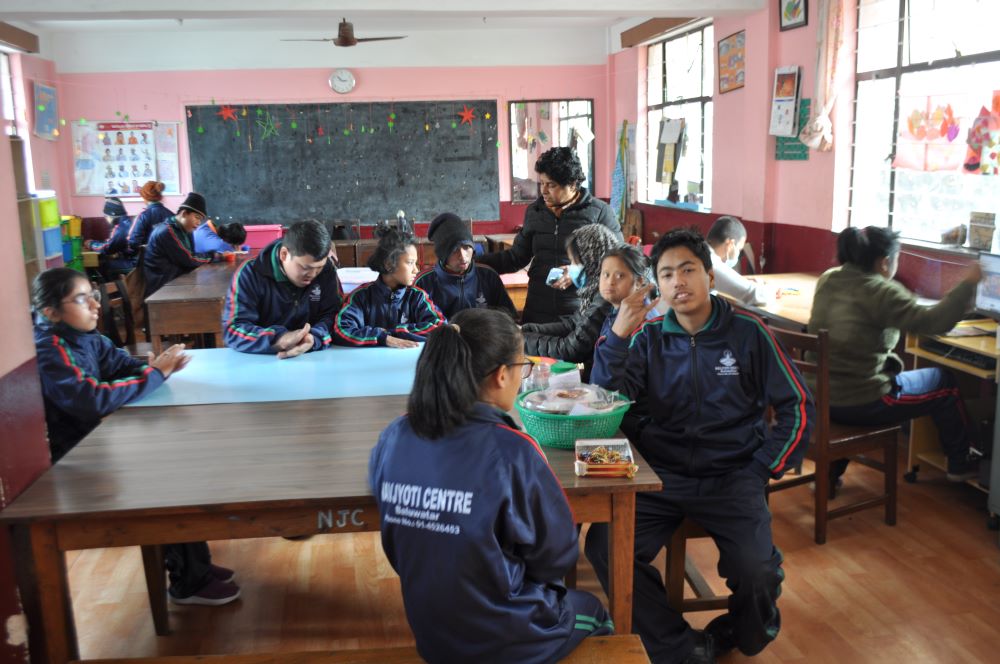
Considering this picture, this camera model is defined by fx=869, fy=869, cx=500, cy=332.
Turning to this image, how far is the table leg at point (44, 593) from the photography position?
5.87ft

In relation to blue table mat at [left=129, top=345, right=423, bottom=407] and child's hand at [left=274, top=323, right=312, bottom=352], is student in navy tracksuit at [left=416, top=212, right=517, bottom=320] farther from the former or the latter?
child's hand at [left=274, top=323, right=312, bottom=352]

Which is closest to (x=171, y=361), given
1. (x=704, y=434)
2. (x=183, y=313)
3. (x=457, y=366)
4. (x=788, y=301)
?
(x=457, y=366)

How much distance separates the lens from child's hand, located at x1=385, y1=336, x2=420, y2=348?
3.26 meters

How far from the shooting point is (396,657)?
178 cm

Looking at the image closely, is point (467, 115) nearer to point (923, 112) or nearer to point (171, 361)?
point (923, 112)

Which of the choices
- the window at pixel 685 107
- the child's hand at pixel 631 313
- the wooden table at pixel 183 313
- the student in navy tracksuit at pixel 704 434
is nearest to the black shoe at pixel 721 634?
the student in navy tracksuit at pixel 704 434

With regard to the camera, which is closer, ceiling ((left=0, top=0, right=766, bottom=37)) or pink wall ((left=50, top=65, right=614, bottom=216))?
ceiling ((left=0, top=0, right=766, bottom=37))

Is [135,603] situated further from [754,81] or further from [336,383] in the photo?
[754,81]

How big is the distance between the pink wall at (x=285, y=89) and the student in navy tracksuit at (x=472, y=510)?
783 cm

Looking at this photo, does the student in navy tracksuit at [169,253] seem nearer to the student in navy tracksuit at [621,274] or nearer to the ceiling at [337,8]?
the ceiling at [337,8]

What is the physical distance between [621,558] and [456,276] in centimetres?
191

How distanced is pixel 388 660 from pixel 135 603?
1.45 metres

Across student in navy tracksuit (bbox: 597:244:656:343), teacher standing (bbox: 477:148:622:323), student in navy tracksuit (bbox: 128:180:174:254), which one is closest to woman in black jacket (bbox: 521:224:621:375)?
student in navy tracksuit (bbox: 597:244:656:343)

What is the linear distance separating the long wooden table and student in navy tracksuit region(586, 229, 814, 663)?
374mm
